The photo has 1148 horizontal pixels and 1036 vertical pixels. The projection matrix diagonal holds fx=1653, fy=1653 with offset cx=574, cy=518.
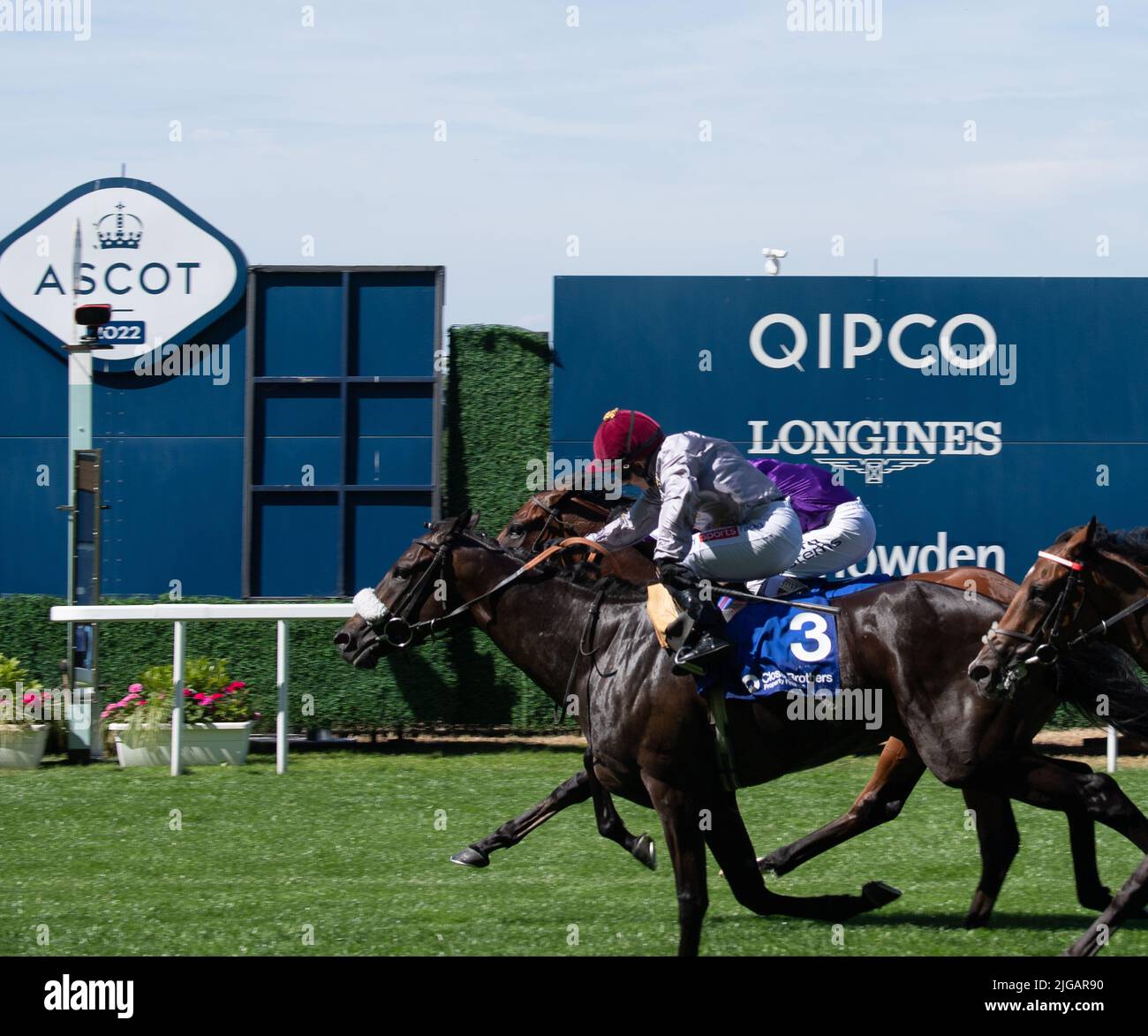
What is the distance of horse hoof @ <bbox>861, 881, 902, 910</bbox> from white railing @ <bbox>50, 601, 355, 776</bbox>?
4.59 metres

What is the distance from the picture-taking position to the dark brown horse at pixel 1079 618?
5.09 metres

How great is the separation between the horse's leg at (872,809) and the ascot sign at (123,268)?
647 centimetres

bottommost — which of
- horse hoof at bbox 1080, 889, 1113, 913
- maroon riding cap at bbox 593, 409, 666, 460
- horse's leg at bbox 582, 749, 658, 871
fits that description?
horse hoof at bbox 1080, 889, 1113, 913

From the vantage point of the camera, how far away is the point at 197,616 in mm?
9742

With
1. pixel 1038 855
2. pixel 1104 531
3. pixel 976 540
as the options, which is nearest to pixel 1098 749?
pixel 976 540

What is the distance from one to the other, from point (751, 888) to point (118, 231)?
771cm

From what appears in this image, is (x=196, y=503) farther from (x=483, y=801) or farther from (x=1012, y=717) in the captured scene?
(x=1012, y=717)

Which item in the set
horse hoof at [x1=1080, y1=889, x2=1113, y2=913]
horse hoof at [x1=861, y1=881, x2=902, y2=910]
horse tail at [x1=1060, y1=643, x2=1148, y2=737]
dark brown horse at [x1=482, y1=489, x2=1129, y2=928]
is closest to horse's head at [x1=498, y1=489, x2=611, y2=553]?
dark brown horse at [x1=482, y1=489, x2=1129, y2=928]

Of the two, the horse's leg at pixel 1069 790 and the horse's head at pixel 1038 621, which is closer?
the horse's head at pixel 1038 621

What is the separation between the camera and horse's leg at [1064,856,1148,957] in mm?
5070

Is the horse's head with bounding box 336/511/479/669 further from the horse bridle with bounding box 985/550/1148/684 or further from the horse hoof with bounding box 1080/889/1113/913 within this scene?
the horse hoof with bounding box 1080/889/1113/913

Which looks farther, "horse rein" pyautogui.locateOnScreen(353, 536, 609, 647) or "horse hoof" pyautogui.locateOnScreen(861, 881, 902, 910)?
"horse rein" pyautogui.locateOnScreen(353, 536, 609, 647)

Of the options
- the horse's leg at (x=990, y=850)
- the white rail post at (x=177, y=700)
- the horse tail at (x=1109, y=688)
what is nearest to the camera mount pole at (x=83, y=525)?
the white rail post at (x=177, y=700)

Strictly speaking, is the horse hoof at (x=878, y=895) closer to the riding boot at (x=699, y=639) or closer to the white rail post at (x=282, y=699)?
the riding boot at (x=699, y=639)
